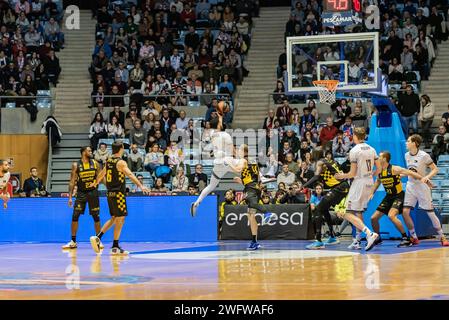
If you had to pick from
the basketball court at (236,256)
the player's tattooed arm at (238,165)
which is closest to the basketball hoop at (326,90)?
the basketball court at (236,256)

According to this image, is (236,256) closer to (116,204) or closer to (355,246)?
(116,204)

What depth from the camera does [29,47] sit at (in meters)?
31.4

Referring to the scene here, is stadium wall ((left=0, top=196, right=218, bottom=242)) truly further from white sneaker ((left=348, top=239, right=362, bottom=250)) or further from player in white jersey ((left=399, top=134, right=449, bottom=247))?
player in white jersey ((left=399, top=134, right=449, bottom=247))

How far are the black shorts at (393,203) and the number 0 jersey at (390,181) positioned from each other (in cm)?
8

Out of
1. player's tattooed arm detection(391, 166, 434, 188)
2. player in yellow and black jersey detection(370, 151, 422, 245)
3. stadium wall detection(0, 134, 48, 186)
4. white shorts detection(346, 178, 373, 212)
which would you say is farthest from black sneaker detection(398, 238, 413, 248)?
stadium wall detection(0, 134, 48, 186)

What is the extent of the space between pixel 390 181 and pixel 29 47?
56.8 feet

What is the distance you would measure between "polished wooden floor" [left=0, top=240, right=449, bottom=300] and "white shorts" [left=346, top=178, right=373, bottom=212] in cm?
84

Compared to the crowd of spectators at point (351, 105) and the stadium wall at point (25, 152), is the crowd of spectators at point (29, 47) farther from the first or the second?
the crowd of spectators at point (351, 105)

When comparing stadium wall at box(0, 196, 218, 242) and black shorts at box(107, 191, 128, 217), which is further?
stadium wall at box(0, 196, 218, 242)

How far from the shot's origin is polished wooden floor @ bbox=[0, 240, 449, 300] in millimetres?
9602

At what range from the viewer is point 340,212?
21.0 meters

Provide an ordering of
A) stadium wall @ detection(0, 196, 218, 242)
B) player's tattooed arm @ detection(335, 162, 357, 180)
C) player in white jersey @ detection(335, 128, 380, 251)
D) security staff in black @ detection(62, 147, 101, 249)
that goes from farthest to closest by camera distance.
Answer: stadium wall @ detection(0, 196, 218, 242) → security staff in black @ detection(62, 147, 101, 249) → player in white jersey @ detection(335, 128, 380, 251) → player's tattooed arm @ detection(335, 162, 357, 180)

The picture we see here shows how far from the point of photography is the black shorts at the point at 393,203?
18.1 meters
